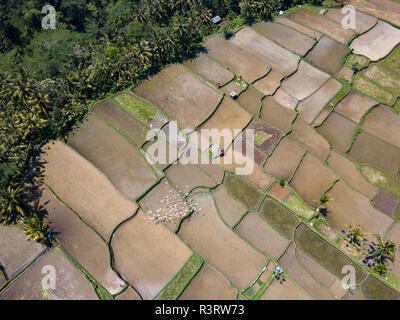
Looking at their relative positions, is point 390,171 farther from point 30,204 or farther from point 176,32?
point 30,204

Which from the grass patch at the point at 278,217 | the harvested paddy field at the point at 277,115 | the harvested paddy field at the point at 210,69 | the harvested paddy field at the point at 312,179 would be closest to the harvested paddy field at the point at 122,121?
the harvested paddy field at the point at 210,69

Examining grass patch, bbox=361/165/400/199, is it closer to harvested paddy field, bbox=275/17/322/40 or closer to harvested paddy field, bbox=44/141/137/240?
harvested paddy field, bbox=275/17/322/40

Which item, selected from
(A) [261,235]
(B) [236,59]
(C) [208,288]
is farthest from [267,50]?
(C) [208,288]

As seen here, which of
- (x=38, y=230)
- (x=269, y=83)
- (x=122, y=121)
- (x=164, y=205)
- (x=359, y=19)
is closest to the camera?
(x=38, y=230)

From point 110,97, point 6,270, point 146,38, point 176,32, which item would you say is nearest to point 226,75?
point 176,32

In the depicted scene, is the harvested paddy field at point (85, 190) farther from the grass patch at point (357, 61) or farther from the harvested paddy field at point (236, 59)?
the grass patch at point (357, 61)

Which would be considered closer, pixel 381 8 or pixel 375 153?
pixel 375 153

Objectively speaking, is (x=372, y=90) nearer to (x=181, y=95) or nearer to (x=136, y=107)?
(x=181, y=95)
